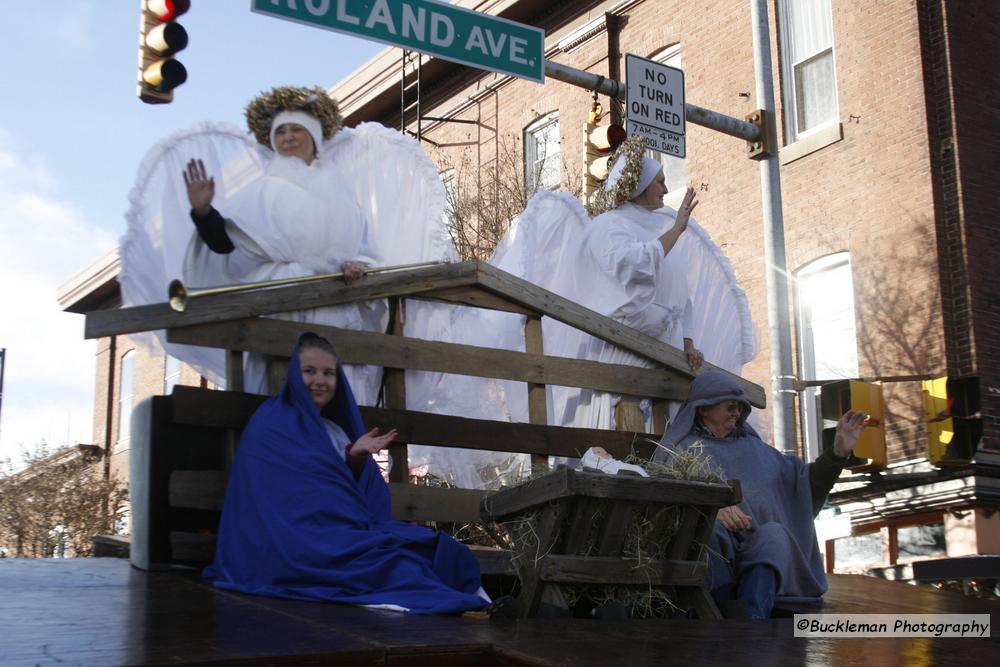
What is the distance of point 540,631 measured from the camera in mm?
4254

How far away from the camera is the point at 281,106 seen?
294 inches

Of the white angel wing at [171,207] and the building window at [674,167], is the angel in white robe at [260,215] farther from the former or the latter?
the building window at [674,167]

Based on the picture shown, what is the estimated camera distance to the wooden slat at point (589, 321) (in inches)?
306

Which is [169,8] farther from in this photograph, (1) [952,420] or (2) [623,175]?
(1) [952,420]

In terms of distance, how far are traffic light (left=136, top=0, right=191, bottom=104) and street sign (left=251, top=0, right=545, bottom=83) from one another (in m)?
0.84

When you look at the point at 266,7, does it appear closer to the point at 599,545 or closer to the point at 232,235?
the point at 232,235

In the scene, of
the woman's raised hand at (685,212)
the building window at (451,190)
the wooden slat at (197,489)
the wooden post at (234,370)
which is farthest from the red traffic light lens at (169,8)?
the building window at (451,190)

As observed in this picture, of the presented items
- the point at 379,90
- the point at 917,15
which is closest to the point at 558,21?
the point at 379,90

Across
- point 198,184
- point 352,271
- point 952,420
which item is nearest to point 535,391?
point 352,271

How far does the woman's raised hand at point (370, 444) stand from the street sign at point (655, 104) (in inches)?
209

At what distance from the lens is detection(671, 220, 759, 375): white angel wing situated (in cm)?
939

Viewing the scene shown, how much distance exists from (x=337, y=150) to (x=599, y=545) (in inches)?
140

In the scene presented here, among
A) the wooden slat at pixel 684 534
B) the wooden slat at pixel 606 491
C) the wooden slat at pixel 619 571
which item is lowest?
the wooden slat at pixel 619 571

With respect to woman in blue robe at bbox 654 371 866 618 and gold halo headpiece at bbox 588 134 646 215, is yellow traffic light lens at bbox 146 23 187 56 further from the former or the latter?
woman in blue robe at bbox 654 371 866 618
